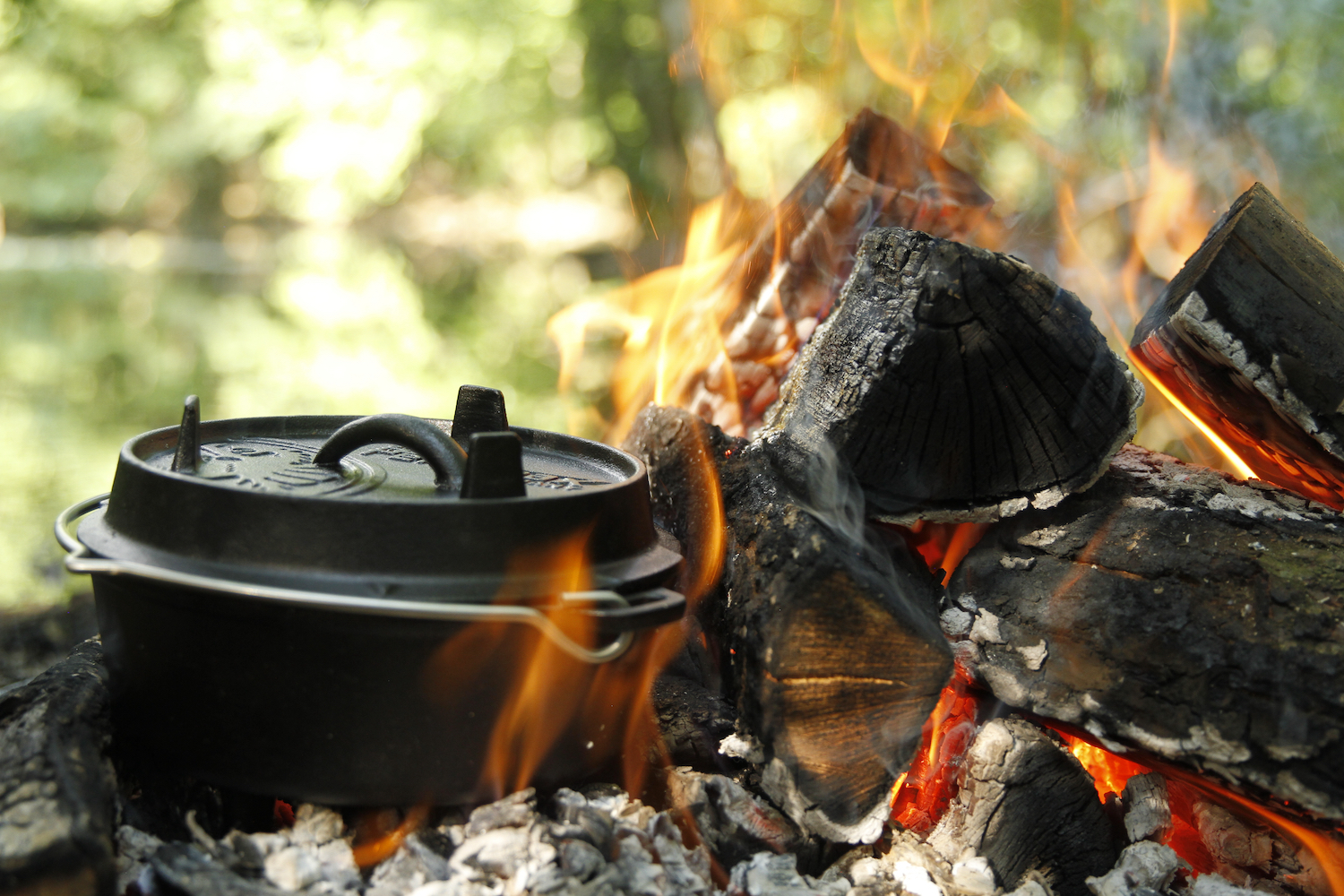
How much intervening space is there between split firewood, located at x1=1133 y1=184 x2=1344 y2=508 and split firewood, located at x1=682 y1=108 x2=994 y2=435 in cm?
92

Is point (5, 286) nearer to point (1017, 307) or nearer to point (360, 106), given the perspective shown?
point (360, 106)

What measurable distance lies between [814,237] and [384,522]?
1.75 m

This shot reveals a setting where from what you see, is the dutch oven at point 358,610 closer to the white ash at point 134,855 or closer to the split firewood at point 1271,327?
the white ash at point 134,855

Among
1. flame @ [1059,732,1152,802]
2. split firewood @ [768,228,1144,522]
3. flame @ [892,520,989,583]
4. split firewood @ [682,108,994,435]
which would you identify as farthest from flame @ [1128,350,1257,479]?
split firewood @ [682,108,994,435]

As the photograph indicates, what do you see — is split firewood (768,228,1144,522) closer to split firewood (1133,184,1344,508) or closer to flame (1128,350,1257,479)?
split firewood (1133,184,1344,508)

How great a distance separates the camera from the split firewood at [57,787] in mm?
1009

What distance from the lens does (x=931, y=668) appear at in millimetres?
1331

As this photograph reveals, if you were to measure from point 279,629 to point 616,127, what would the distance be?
13585 mm

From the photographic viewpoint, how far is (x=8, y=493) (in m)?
3.04

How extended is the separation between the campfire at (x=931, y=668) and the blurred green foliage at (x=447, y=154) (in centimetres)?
88

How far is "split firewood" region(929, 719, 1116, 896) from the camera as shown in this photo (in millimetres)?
1401

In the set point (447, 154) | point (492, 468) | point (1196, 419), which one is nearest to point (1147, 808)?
point (1196, 419)

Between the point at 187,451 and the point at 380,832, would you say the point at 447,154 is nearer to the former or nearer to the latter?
the point at 187,451

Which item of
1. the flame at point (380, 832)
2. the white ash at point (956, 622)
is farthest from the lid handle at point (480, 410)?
the white ash at point (956, 622)
